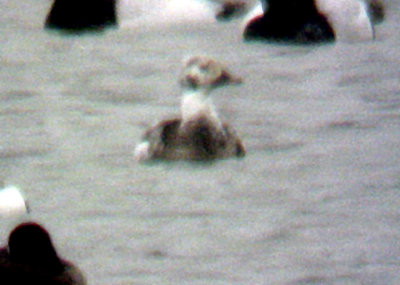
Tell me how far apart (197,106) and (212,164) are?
442 mm

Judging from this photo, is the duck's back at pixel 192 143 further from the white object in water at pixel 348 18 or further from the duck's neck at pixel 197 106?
the white object in water at pixel 348 18

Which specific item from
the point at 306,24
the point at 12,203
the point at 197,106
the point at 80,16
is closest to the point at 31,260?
the point at 12,203

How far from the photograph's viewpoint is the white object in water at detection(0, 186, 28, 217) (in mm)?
6094

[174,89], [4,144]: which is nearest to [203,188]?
[4,144]

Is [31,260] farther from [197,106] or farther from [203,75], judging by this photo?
[203,75]

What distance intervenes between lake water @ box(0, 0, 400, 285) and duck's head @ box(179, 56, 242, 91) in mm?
207

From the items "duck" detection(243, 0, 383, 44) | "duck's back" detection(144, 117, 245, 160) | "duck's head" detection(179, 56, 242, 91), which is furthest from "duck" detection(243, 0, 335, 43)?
"duck's back" detection(144, 117, 245, 160)

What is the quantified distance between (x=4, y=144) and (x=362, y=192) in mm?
1933

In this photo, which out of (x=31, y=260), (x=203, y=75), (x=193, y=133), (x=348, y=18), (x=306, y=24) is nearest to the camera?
(x=31, y=260)

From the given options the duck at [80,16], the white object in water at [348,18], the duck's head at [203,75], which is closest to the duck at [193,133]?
the duck's head at [203,75]

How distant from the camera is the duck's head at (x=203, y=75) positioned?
746 centimetres

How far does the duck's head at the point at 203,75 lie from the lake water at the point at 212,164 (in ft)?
0.68

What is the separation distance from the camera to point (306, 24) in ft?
31.3

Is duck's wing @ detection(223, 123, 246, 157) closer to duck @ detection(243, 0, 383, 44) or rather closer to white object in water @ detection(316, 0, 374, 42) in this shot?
duck @ detection(243, 0, 383, 44)
